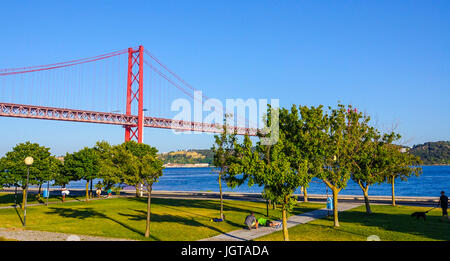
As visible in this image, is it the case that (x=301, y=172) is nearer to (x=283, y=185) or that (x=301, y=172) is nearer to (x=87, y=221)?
(x=283, y=185)

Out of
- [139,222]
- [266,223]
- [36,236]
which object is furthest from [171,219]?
[36,236]

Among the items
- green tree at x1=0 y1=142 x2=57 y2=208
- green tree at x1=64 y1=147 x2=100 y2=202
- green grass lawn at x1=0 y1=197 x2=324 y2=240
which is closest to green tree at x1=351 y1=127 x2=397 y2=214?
green grass lawn at x1=0 y1=197 x2=324 y2=240

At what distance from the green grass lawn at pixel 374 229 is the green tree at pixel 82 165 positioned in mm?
29068

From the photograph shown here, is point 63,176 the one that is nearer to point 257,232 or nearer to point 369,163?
point 257,232

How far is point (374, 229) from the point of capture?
1920 centimetres

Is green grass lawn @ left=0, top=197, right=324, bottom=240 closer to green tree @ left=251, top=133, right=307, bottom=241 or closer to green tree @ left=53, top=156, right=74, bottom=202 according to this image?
green tree @ left=251, top=133, right=307, bottom=241

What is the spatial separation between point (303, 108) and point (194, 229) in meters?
9.19

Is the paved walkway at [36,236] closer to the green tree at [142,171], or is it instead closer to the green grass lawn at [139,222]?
the green grass lawn at [139,222]

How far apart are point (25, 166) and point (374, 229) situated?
29.9 m

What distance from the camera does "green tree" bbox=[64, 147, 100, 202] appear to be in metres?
41.2

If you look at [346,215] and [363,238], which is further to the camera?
[346,215]

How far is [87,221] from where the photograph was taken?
23234 millimetres
